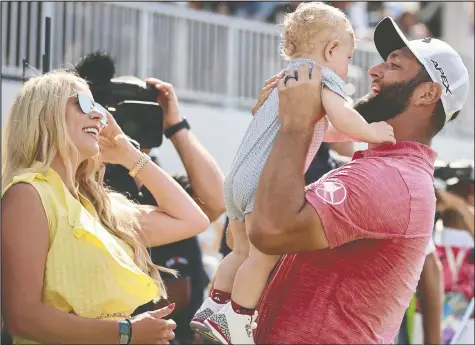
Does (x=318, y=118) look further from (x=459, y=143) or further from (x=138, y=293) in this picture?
(x=459, y=143)

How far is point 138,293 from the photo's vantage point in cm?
344

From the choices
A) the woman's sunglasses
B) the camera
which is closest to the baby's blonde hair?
the woman's sunglasses

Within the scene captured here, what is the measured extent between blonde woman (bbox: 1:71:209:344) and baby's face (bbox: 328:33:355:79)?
3.14 feet

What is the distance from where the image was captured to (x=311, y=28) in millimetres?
3234

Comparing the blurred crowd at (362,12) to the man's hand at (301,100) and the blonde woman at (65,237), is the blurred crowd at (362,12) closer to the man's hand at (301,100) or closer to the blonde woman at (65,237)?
the blonde woman at (65,237)

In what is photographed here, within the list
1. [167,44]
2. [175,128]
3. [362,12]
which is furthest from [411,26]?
[175,128]

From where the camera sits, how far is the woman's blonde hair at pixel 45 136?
3.50 m

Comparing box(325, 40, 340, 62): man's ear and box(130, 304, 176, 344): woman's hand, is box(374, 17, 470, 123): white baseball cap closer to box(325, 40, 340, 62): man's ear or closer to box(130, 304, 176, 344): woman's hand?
box(325, 40, 340, 62): man's ear

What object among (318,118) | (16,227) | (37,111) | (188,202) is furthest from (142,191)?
(318,118)

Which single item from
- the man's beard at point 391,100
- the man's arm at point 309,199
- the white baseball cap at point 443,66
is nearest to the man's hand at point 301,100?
the man's arm at point 309,199

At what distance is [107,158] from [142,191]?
2.19ft

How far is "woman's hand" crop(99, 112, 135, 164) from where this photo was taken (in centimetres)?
402

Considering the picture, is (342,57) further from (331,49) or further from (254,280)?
(254,280)

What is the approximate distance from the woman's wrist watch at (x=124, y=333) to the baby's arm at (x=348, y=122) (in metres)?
1.00
